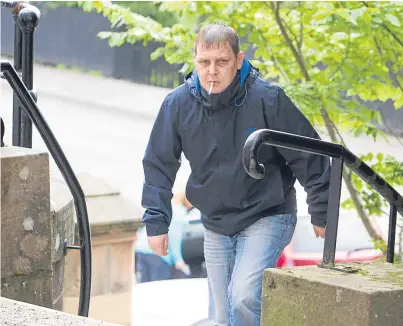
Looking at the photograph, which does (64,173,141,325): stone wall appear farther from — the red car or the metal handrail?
the red car

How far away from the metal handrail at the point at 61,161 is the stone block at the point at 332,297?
1.50 m

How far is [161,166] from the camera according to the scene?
414cm

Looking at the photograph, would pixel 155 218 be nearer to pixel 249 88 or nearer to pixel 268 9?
pixel 249 88

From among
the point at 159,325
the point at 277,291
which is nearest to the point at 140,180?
the point at 159,325

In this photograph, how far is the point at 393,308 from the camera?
284 cm

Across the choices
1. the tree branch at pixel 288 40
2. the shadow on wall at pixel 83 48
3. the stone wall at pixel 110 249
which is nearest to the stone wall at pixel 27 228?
the stone wall at pixel 110 249

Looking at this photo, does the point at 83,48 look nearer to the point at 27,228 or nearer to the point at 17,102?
the point at 17,102

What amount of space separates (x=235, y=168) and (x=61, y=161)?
0.86 meters

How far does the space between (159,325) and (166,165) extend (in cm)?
408

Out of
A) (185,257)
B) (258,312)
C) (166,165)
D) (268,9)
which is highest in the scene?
(268,9)

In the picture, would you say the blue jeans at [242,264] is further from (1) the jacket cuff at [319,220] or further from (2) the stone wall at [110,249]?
(2) the stone wall at [110,249]

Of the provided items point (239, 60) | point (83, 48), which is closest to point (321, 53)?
point (239, 60)

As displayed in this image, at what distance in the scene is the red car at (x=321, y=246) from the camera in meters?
9.74

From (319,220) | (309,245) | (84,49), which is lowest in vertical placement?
(309,245)
